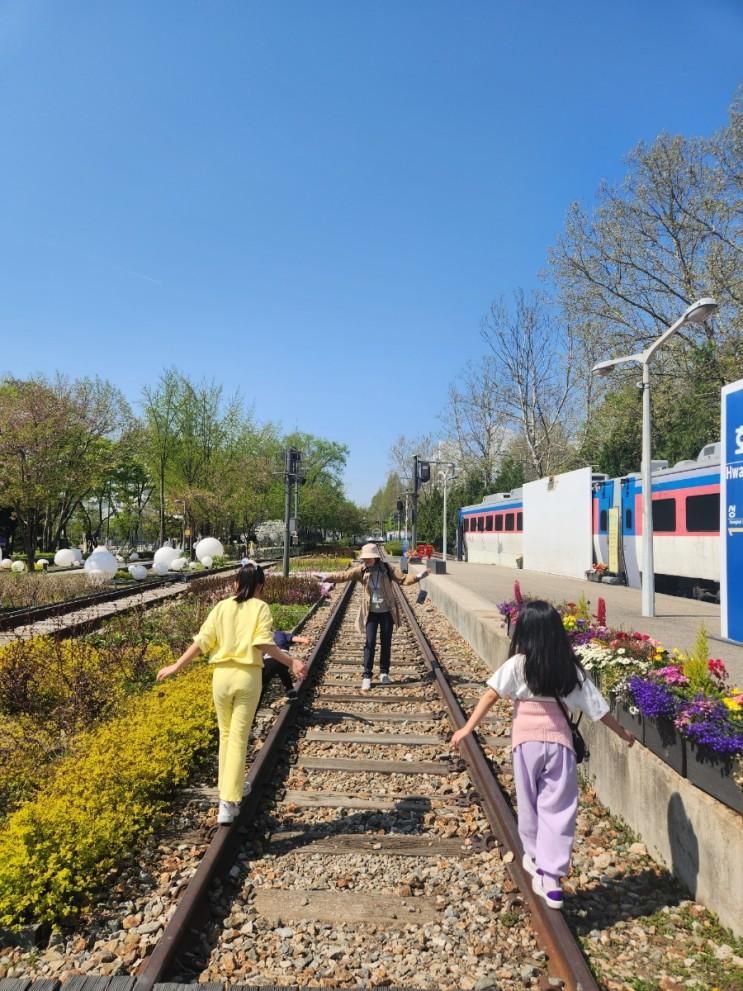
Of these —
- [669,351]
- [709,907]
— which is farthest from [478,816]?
[669,351]

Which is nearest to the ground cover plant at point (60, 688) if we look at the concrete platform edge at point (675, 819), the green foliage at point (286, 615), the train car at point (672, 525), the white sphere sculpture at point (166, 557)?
the green foliage at point (286, 615)

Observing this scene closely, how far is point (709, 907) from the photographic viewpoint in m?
3.41

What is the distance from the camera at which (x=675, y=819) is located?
12.4 ft

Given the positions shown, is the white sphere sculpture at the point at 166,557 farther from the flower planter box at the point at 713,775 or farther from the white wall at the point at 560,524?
the flower planter box at the point at 713,775

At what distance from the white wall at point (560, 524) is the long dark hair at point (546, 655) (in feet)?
56.3

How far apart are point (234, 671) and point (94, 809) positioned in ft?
3.49

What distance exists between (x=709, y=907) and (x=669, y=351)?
25.4 m

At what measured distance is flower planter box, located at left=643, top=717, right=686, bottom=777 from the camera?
12.7ft

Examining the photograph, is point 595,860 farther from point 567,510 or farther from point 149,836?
point 567,510

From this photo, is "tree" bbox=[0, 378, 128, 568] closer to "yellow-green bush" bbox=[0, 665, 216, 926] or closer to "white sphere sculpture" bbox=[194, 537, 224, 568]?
"white sphere sculpture" bbox=[194, 537, 224, 568]

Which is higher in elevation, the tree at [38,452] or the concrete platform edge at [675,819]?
the tree at [38,452]

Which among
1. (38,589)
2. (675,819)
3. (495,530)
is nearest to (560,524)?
(495,530)

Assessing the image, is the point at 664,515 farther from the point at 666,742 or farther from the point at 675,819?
the point at 675,819

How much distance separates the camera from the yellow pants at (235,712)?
418cm
